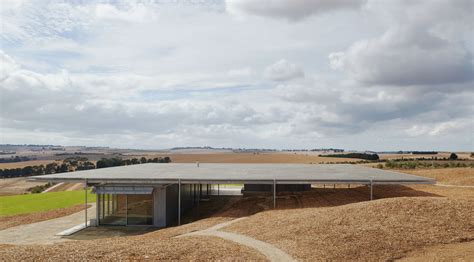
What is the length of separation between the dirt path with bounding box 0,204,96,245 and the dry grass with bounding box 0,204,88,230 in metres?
0.89

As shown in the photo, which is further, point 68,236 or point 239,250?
point 68,236

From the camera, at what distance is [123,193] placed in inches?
981

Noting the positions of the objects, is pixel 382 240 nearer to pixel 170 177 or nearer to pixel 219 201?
pixel 170 177

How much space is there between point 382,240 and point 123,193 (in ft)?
51.4

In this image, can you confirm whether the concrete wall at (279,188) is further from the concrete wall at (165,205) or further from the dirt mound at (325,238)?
the dirt mound at (325,238)

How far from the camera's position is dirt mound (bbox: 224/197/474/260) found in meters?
15.0

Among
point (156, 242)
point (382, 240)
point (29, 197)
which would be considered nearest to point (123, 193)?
point (156, 242)

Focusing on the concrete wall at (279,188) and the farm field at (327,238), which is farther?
the concrete wall at (279,188)

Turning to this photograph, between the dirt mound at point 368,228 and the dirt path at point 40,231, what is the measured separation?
1107cm

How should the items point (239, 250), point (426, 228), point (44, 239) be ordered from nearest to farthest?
point (239, 250) → point (426, 228) → point (44, 239)

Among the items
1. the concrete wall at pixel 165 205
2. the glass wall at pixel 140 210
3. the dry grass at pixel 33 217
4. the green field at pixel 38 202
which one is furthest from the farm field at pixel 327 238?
the green field at pixel 38 202

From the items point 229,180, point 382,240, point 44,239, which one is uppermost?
point 229,180

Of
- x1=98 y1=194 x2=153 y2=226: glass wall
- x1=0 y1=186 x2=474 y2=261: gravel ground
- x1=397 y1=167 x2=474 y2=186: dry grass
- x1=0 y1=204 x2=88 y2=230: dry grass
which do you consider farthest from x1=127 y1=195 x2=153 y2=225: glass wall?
x1=397 y1=167 x2=474 y2=186: dry grass

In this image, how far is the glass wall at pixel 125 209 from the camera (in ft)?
83.8
